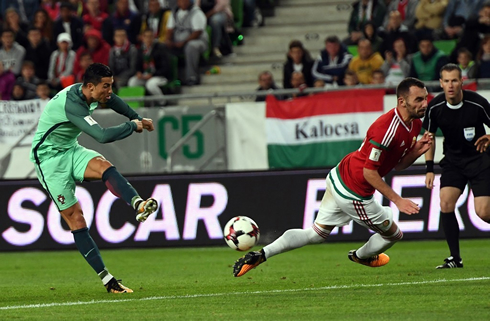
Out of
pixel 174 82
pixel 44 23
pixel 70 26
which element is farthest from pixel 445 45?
pixel 44 23

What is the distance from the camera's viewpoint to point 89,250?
956 cm

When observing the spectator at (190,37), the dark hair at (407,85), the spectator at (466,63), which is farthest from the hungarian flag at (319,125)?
the dark hair at (407,85)

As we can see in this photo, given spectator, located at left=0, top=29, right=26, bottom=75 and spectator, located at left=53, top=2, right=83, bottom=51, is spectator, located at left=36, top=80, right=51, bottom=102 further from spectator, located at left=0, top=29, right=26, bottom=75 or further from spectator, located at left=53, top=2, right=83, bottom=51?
spectator, located at left=53, top=2, right=83, bottom=51

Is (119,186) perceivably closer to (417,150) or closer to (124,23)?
(417,150)

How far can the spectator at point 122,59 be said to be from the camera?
786 inches

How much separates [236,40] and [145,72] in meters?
3.12

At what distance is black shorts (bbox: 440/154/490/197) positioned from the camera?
35.2ft

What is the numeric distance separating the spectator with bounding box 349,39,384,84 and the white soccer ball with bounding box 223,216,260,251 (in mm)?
8205

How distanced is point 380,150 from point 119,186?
2391mm

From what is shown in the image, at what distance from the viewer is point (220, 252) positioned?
15.0 m

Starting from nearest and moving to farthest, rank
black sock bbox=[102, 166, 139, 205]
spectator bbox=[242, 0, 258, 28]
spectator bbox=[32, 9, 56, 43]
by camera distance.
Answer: black sock bbox=[102, 166, 139, 205] < spectator bbox=[32, 9, 56, 43] < spectator bbox=[242, 0, 258, 28]

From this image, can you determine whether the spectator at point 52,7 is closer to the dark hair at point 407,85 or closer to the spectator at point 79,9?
the spectator at point 79,9

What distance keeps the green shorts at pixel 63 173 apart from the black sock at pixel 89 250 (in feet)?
0.97

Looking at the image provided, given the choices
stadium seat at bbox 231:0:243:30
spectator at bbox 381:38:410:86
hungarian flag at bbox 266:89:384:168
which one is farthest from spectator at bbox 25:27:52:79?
spectator at bbox 381:38:410:86
